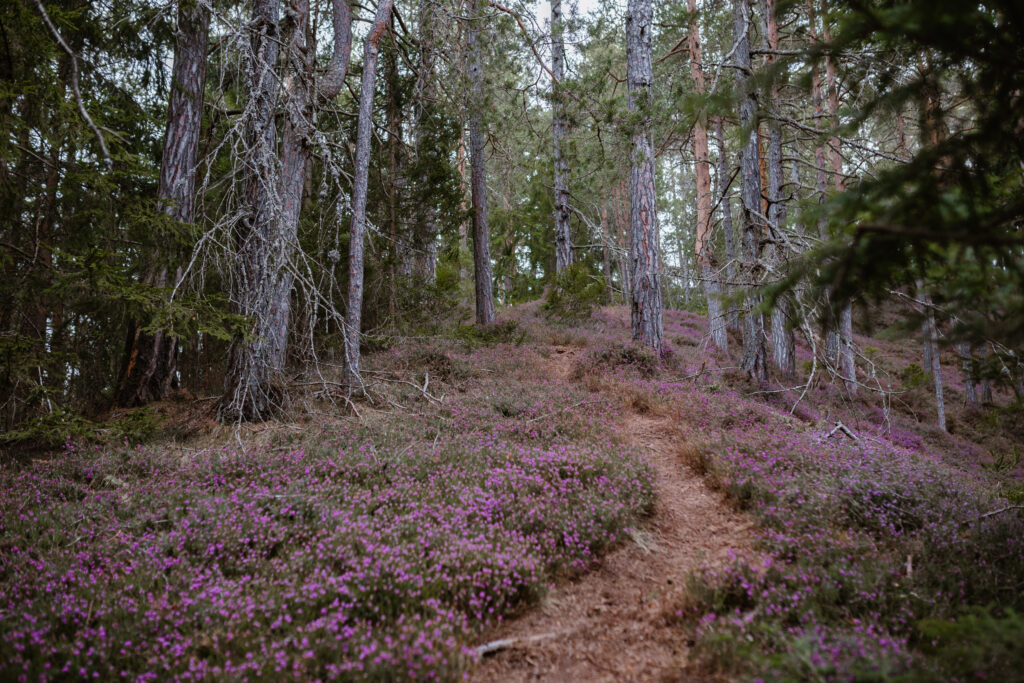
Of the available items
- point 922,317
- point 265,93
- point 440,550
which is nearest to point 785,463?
point 922,317

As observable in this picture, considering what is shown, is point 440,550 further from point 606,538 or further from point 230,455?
point 230,455

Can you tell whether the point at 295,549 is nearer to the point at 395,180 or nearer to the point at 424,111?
the point at 395,180

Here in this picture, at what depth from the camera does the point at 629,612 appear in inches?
139

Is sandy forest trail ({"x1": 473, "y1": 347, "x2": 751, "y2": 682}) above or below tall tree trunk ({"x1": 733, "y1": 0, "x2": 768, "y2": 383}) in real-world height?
below

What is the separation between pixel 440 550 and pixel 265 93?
6824 millimetres

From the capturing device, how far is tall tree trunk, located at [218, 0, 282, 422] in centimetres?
652

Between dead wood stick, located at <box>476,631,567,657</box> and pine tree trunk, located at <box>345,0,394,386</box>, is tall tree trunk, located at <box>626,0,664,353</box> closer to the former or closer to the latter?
pine tree trunk, located at <box>345,0,394,386</box>

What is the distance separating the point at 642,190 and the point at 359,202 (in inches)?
236

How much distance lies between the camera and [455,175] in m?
11.8

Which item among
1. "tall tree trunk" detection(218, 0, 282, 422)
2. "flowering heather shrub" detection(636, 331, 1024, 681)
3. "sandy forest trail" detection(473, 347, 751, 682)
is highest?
"tall tree trunk" detection(218, 0, 282, 422)

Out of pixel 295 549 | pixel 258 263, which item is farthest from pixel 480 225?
pixel 295 549

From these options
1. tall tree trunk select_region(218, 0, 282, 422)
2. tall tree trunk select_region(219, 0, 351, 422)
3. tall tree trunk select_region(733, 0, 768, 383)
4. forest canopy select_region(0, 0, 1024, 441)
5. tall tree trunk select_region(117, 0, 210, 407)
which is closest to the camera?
forest canopy select_region(0, 0, 1024, 441)

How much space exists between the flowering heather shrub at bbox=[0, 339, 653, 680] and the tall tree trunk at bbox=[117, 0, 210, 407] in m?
2.48

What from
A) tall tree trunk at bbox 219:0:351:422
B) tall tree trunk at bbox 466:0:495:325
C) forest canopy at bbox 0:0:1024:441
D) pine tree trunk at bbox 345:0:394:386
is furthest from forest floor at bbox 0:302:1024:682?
tall tree trunk at bbox 466:0:495:325
